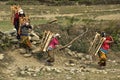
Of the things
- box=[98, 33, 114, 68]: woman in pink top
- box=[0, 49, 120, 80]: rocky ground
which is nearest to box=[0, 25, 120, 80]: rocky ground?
box=[0, 49, 120, 80]: rocky ground

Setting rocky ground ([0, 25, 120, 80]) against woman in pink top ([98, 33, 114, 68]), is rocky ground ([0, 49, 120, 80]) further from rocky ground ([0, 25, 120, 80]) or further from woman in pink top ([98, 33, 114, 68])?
woman in pink top ([98, 33, 114, 68])

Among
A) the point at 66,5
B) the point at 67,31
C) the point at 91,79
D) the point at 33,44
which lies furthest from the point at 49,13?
the point at 91,79

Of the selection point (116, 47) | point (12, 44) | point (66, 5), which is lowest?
point (66, 5)

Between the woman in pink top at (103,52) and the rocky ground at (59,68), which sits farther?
the woman in pink top at (103,52)

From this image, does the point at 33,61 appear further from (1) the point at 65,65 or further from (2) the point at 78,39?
(2) the point at 78,39

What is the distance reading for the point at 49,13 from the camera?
30.5m

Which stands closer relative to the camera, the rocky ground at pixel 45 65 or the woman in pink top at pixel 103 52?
the rocky ground at pixel 45 65

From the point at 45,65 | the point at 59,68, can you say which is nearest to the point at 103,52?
the point at 59,68

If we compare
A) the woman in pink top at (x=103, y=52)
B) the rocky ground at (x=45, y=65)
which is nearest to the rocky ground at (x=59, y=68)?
the rocky ground at (x=45, y=65)

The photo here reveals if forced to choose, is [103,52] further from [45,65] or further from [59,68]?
[45,65]

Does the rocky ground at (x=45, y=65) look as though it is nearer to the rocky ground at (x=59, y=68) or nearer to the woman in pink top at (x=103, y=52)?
the rocky ground at (x=59, y=68)

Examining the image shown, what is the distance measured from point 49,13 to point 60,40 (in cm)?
1428

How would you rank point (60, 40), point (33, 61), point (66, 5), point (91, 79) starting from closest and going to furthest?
point (91, 79), point (33, 61), point (60, 40), point (66, 5)

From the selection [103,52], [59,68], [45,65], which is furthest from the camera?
[103,52]
